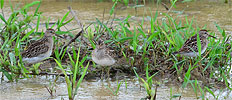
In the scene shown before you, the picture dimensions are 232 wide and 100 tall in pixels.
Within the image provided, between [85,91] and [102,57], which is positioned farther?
[102,57]

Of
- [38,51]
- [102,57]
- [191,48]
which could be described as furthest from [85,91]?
[191,48]

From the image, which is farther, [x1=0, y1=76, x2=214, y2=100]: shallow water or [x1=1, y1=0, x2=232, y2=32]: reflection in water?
[x1=1, y1=0, x2=232, y2=32]: reflection in water

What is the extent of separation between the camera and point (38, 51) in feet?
22.3

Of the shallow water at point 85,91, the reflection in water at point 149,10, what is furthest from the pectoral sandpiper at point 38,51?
the reflection in water at point 149,10

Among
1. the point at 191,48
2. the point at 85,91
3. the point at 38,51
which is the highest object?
the point at 191,48

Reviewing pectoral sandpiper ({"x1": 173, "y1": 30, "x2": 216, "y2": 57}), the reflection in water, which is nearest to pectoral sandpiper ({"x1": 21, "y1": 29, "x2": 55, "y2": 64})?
pectoral sandpiper ({"x1": 173, "y1": 30, "x2": 216, "y2": 57})

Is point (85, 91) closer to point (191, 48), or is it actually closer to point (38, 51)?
point (38, 51)

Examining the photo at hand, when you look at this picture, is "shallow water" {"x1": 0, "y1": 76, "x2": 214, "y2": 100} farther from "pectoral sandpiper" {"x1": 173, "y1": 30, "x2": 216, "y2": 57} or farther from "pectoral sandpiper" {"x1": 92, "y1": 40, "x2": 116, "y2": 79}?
"pectoral sandpiper" {"x1": 173, "y1": 30, "x2": 216, "y2": 57}

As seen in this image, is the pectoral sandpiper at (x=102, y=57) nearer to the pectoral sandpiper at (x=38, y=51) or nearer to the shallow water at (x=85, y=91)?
the shallow water at (x=85, y=91)

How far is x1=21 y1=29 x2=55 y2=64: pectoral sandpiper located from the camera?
6664 mm

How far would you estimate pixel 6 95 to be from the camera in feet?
17.5

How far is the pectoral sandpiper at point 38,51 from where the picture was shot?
6664 millimetres

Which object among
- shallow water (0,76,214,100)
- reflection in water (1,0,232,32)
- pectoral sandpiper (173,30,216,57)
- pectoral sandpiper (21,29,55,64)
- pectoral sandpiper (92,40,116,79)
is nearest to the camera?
shallow water (0,76,214,100)

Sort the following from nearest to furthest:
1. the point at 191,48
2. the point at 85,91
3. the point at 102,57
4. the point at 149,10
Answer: the point at 85,91
the point at 102,57
the point at 191,48
the point at 149,10
